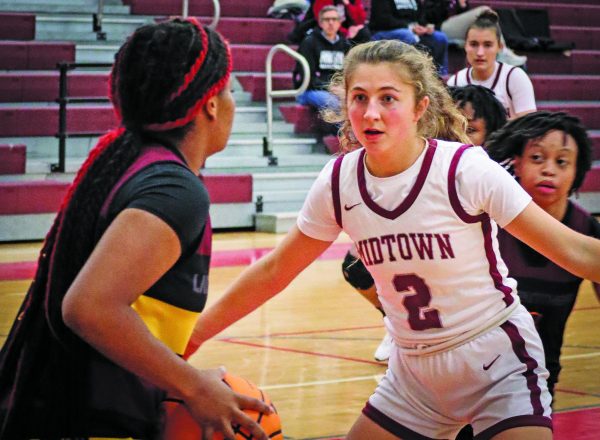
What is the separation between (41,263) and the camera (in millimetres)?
2168

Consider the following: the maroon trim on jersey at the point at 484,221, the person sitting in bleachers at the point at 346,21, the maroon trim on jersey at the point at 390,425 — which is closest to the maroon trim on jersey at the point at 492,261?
the maroon trim on jersey at the point at 484,221

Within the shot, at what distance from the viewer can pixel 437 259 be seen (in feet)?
9.21

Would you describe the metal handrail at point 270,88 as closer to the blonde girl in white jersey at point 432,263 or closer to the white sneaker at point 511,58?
the white sneaker at point 511,58

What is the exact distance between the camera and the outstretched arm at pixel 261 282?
2.93 m

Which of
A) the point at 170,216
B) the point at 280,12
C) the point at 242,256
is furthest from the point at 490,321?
the point at 280,12

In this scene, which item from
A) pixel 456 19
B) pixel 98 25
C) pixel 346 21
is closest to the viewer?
pixel 346 21

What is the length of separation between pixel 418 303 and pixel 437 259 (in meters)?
0.13

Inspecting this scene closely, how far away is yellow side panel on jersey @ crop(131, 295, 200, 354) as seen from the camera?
2.12 meters

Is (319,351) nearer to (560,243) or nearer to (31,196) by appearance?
(560,243)

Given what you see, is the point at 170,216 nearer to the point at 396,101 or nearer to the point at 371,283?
the point at 396,101

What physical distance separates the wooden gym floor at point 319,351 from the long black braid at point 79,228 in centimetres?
194

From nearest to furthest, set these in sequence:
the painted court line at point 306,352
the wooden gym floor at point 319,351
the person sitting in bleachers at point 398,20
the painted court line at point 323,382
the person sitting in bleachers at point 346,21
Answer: the wooden gym floor at point 319,351 → the painted court line at point 323,382 → the painted court line at point 306,352 → the person sitting in bleachers at point 398,20 → the person sitting in bleachers at point 346,21

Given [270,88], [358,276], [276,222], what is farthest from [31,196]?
[358,276]

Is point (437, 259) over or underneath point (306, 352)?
over
